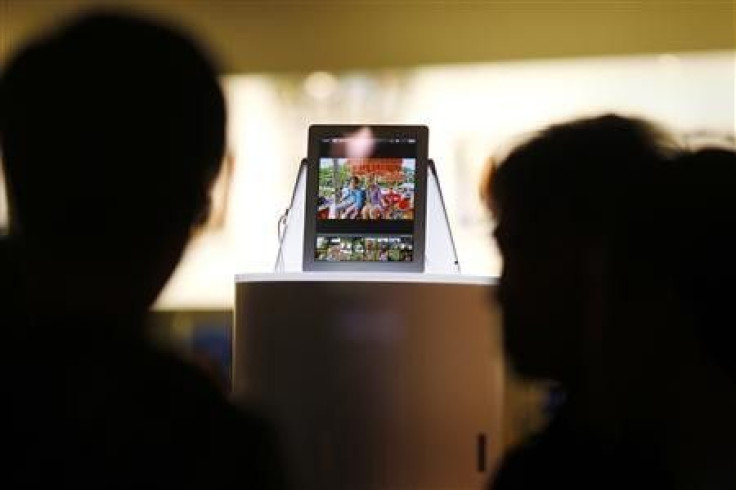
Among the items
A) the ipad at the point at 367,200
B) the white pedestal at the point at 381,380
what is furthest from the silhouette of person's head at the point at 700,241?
the ipad at the point at 367,200

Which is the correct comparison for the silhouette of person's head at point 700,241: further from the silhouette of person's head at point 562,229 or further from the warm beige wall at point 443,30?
the warm beige wall at point 443,30

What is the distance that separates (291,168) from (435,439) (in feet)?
4.91

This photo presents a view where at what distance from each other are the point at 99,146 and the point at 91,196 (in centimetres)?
4

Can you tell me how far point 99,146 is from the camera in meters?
0.81

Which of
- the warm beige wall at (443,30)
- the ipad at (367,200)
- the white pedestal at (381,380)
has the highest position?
the warm beige wall at (443,30)

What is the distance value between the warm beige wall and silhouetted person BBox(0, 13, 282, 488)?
82.2 inches

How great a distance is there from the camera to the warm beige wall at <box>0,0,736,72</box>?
2.87 m

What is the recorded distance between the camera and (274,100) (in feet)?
10.1

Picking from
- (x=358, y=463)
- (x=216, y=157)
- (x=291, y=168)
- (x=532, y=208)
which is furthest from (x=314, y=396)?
(x=291, y=168)

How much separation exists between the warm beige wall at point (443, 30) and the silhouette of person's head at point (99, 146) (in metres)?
2.08

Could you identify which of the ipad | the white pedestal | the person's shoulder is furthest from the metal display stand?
the person's shoulder

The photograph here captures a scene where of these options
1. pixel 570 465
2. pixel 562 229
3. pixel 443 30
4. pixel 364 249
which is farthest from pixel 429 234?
pixel 443 30

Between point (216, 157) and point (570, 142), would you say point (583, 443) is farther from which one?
point (216, 157)

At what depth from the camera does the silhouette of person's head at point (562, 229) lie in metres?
1.04
